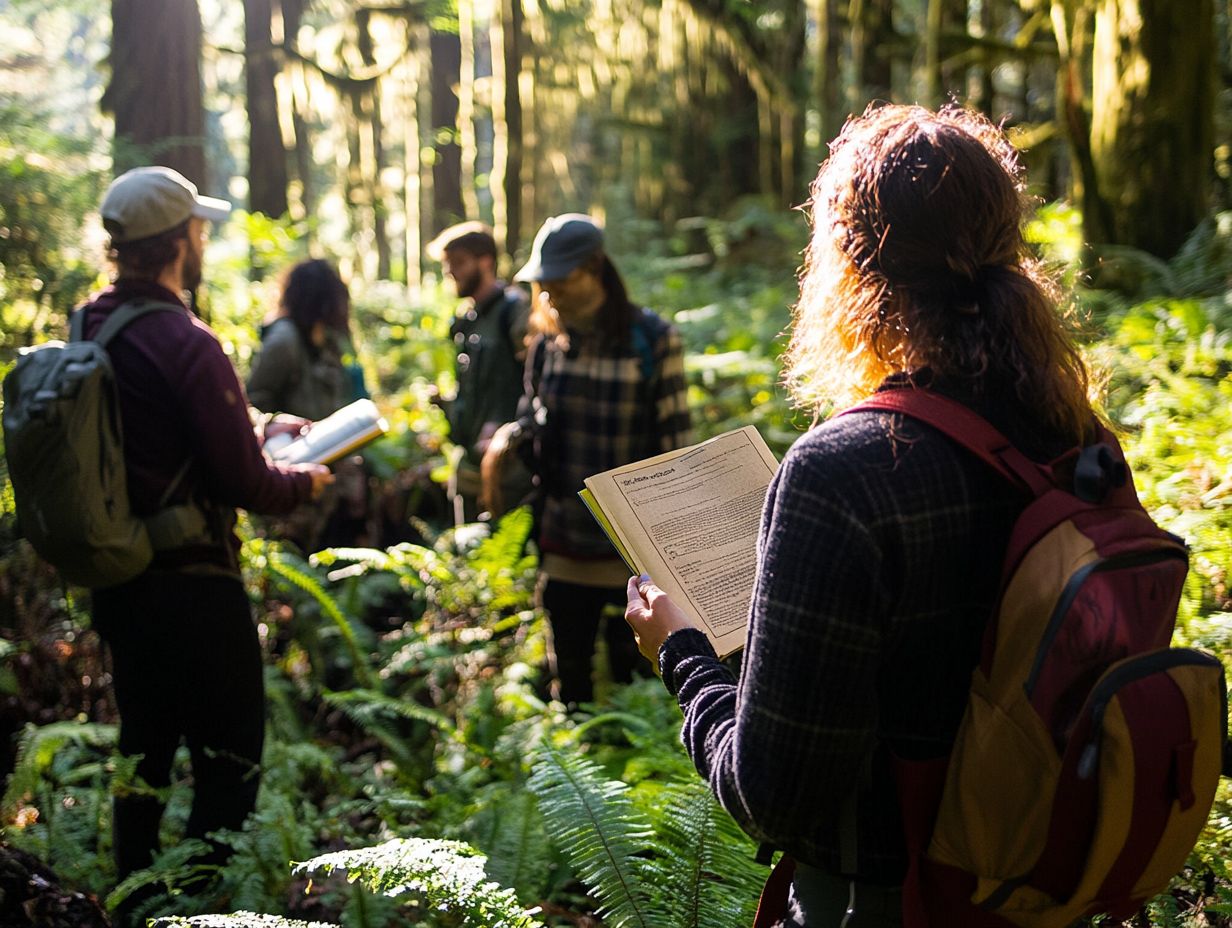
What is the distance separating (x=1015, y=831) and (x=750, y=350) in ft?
24.2

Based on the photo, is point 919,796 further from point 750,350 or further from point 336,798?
point 750,350

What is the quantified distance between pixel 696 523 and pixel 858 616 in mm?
614

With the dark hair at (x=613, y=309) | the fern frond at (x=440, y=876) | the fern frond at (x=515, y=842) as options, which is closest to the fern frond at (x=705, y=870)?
the fern frond at (x=440, y=876)

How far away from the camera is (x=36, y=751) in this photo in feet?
12.5

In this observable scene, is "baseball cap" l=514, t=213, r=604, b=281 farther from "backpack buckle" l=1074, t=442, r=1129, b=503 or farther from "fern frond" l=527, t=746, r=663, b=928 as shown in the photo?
"backpack buckle" l=1074, t=442, r=1129, b=503

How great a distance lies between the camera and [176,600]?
3270mm

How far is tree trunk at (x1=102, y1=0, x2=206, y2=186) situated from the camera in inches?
279

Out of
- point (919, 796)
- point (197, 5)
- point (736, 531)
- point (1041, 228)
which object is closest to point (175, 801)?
point (736, 531)

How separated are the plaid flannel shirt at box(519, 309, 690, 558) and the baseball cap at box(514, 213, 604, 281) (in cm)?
35

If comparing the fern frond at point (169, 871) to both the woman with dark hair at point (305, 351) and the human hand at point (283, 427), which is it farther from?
the woman with dark hair at point (305, 351)

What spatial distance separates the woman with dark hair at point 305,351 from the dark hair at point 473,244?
3.04 feet

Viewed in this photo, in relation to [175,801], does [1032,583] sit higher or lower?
higher

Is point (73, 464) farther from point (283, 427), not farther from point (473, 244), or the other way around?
point (473, 244)

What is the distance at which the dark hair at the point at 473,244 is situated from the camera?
584 centimetres
